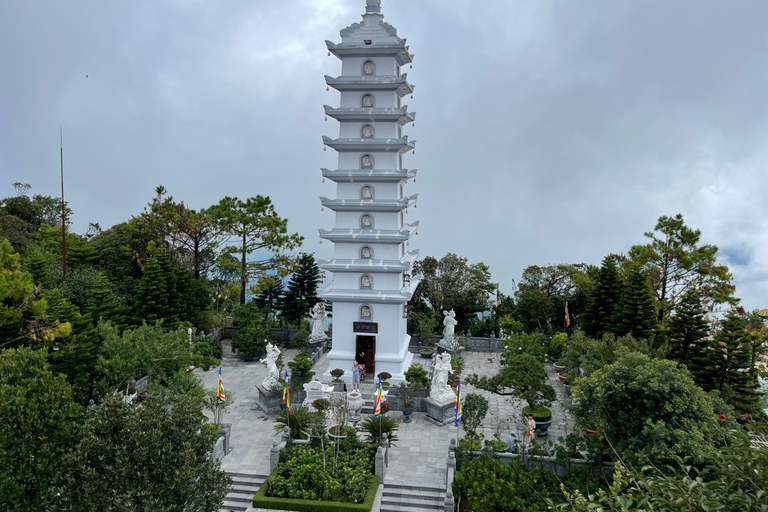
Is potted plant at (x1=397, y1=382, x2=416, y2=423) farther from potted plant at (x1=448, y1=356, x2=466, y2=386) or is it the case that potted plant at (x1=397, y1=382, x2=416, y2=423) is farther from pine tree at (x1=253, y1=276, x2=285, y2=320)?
pine tree at (x1=253, y1=276, x2=285, y2=320)

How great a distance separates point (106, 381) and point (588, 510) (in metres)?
15.2

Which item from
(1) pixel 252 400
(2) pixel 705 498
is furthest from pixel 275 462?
(2) pixel 705 498

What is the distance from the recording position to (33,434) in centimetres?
963

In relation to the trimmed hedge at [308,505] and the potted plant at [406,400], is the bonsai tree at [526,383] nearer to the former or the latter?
the potted plant at [406,400]

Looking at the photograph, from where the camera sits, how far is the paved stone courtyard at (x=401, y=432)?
585 inches

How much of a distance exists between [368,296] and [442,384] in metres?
4.32

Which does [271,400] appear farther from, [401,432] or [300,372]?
[401,432]

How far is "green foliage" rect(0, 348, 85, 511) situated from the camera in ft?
30.0

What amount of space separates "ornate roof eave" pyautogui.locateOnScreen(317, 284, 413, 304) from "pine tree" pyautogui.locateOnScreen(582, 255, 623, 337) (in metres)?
8.47

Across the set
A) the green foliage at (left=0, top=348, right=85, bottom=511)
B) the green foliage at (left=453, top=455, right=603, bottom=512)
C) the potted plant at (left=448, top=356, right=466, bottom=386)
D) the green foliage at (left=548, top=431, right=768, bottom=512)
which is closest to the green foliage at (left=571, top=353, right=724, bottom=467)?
the green foliage at (left=453, top=455, right=603, bottom=512)

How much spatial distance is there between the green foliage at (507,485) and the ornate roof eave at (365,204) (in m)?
9.68

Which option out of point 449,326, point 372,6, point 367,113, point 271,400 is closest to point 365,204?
point 367,113

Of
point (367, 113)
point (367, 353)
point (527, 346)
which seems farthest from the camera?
point (527, 346)

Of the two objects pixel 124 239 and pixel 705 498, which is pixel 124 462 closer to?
pixel 705 498
